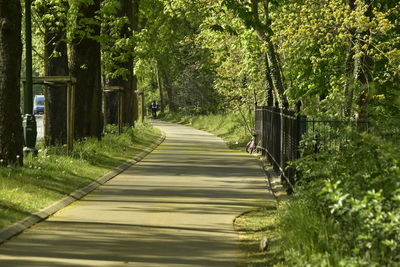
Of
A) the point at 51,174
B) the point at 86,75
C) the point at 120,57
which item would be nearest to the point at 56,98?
the point at 86,75

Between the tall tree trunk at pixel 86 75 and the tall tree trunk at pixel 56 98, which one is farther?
the tall tree trunk at pixel 86 75

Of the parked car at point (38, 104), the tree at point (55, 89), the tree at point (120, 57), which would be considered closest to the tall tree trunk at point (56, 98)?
the tree at point (55, 89)

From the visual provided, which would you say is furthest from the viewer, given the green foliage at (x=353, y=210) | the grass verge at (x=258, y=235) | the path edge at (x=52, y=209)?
the path edge at (x=52, y=209)

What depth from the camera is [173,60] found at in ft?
241

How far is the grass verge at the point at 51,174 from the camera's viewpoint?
1488 centimetres

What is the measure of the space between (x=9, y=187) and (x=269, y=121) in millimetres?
12072

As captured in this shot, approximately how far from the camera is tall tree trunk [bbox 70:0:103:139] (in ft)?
92.1

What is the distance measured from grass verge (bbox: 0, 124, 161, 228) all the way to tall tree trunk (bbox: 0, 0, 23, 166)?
480mm

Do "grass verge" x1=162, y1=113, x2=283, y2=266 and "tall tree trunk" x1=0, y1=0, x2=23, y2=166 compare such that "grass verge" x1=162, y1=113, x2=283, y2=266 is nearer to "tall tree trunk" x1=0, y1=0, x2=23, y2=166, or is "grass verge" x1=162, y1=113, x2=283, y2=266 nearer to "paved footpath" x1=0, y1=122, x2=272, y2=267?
"paved footpath" x1=0, y1=122, x2=272, y2=267

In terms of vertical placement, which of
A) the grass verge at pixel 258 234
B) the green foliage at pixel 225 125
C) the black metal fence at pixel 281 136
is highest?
the black metal fence at pixel 281 136

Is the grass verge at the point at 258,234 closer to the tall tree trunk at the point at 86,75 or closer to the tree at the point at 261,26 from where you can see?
the tree at the point at 261,26

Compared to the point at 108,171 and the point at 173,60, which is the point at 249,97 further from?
the point at 173,60

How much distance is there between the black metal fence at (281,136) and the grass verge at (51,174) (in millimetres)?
4169

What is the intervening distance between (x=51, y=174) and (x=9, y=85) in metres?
2.02
